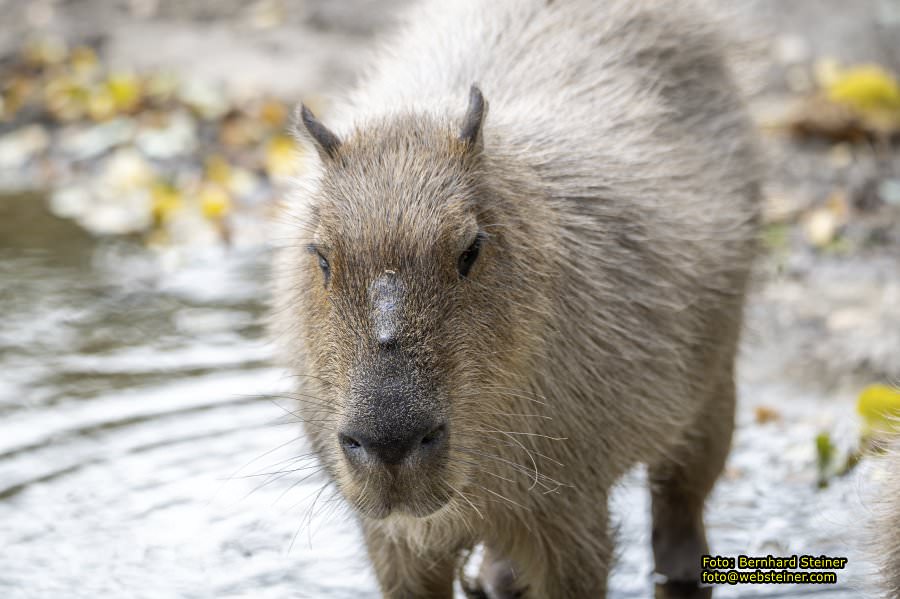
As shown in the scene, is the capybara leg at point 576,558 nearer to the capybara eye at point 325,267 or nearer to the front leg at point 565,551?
Result: the front leg at point 565,551

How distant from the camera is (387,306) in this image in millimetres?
2723

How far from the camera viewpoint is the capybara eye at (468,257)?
2883 millimetres

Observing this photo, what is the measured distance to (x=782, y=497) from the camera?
4363mm

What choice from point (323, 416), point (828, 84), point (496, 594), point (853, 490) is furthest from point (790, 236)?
point (323, 416)

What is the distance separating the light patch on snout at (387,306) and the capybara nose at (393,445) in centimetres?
19

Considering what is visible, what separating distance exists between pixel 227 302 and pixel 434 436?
11.6 ft

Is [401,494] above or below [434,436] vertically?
below

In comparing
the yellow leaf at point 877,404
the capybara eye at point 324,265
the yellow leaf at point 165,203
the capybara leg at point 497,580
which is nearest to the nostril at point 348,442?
the capybara eye at point 324,265

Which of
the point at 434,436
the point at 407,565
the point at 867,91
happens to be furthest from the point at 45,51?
the point at 434,436

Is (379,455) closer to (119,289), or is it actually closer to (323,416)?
(323,416)

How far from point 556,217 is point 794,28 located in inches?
232

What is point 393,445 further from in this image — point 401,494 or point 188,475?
point 188,475

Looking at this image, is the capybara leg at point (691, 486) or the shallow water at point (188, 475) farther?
the capybara leg at point (691, 486)

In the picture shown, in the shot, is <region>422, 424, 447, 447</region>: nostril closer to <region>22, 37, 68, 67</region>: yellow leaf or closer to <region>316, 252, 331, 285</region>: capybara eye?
<region>316, 252, 331, 285</region>: capybara eye
